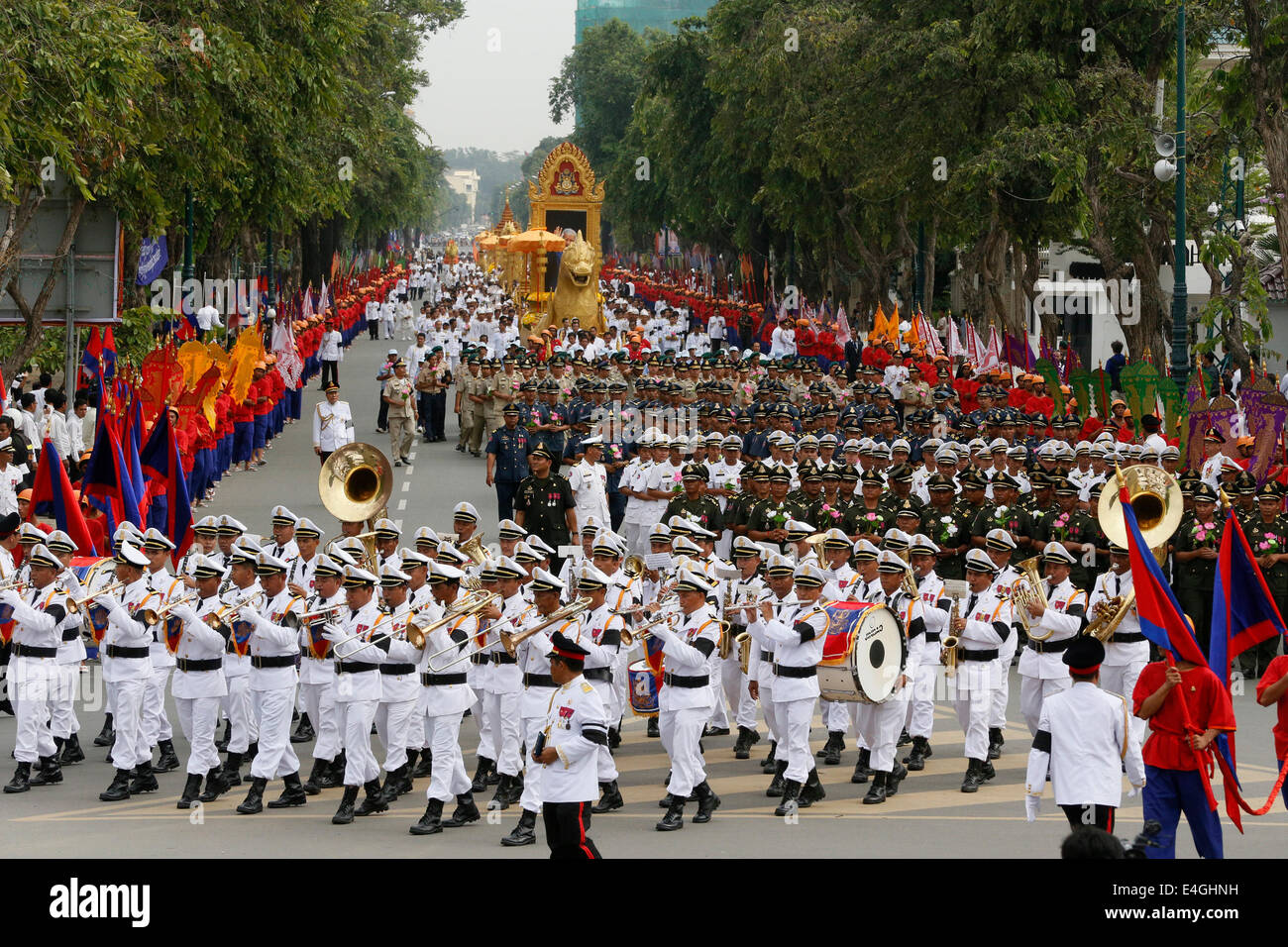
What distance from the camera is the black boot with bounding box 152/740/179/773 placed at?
1348 centimetres

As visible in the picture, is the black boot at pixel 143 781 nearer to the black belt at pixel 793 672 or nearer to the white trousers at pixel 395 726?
the white trousers at pixel 395 726

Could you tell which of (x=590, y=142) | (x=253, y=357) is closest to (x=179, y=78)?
(x=253, y=357)

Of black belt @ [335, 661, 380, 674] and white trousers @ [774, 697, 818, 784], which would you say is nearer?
black belt @ [335, 661, 380, 674]

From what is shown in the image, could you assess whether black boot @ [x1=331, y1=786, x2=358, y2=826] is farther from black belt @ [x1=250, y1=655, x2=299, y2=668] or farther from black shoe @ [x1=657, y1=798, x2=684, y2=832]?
black shoe @ [x1=657, y1=798, x2=684, y2=832]

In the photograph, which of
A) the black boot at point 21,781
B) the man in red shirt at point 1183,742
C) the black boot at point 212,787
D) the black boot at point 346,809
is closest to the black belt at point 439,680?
the black boot at point 346,809

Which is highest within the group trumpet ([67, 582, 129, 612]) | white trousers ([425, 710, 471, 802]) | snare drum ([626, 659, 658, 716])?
trumpet ([67, 582, 129, 612])

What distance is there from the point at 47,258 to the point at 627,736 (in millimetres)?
12018

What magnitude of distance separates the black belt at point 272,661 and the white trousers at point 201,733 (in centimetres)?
42

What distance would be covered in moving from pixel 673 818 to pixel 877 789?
1601 millimetres

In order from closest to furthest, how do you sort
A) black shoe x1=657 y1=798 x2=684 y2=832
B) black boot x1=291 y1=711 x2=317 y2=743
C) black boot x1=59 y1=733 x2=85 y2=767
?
black shoe x1=657 y1=798 x2=684 y2=832
black boot x1=59 y1=733 x2=85 y2=767
black boot x1=291 y1=711 x2=317 y2=743

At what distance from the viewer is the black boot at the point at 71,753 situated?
45.0 feet

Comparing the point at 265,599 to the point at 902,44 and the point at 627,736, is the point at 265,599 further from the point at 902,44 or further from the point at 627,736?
the point at 902,44

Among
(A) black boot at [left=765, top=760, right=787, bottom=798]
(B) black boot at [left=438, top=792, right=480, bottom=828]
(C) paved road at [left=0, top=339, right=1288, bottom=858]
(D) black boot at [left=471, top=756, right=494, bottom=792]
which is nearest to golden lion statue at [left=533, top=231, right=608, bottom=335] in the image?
(C) paved road at [left=0, top=339, right=1288, bottom=858]

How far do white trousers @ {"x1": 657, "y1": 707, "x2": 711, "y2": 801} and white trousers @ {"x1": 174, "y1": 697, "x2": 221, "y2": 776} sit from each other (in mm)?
2874
